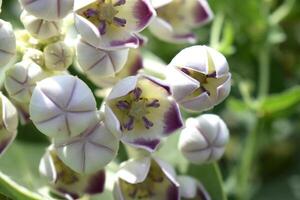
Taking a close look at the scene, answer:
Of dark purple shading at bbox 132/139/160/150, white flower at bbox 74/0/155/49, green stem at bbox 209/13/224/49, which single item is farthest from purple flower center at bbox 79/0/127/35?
green stem at bbox 209/13/224/49

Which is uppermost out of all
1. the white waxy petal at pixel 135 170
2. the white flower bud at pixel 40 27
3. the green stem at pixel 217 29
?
the white flower bud at pixel 40 27

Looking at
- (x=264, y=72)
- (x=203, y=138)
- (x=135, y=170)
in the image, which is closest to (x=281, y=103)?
(x=264, y=72)

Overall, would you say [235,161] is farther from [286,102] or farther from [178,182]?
[178,182]

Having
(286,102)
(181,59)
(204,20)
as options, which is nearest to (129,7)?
(181,59)

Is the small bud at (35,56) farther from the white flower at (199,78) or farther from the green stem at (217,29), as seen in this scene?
the green stem at (217,29)

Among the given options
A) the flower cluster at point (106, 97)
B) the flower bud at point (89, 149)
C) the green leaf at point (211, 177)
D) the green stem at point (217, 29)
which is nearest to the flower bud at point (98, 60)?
the flower cluster at point (106, 97)
